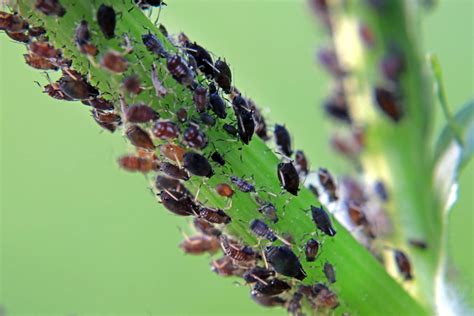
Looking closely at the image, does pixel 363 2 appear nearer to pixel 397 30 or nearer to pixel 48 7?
pixel 397 30

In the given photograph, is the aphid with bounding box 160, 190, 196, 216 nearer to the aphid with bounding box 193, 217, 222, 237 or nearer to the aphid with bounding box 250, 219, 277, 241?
the aphid with bounding box 193, 217, 222, 237

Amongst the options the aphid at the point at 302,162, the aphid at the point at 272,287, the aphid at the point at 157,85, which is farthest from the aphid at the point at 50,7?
the aphid at the point at 302,162

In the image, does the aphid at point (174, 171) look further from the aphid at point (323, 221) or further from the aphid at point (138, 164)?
the aphid at point (323, 221)

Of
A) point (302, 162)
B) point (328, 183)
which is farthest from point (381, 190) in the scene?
point (302, 162)

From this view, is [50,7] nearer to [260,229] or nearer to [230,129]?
[230,129]

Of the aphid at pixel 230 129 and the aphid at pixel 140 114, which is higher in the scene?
the aphid at pixel 230 129

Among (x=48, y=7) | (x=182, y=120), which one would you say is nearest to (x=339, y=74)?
(x=182, y=120)
